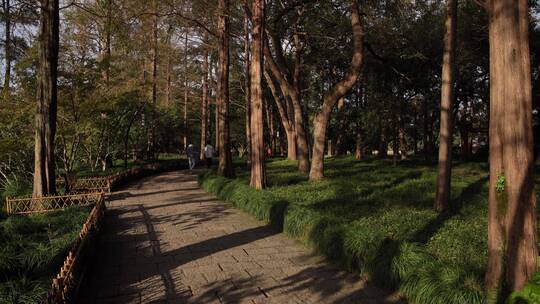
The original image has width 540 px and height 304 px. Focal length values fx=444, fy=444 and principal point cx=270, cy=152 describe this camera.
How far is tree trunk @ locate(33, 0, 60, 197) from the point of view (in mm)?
11242

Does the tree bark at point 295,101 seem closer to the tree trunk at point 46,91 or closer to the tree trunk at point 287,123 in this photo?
the tree trunk at point 287,123

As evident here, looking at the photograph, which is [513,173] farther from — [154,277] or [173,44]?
[173,44]

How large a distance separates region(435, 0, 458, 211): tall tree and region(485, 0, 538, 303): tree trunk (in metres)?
4.45

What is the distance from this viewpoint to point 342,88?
13250 millimetres

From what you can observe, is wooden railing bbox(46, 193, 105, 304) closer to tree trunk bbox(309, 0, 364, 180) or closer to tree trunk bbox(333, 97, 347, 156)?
tree trunk bbox(309, 0, 364, 180)

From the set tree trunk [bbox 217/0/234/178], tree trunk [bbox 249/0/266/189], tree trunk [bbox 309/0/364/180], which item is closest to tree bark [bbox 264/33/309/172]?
tree trunk [bbox 217/0/234/178]

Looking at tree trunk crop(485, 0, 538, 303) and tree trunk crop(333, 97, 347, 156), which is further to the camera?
tree trunk crop(333, 97, 347, 156)

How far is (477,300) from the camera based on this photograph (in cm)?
413

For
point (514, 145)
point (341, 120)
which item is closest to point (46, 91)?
point (514, 145)

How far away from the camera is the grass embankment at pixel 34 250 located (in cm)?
457

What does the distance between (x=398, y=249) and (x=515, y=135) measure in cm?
195

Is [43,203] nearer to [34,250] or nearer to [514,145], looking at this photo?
[34,250]

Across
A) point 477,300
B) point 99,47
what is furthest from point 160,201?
point 99,47

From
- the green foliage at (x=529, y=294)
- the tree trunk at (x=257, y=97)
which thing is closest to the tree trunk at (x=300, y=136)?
the tree trunk at (x=257, y=97)
